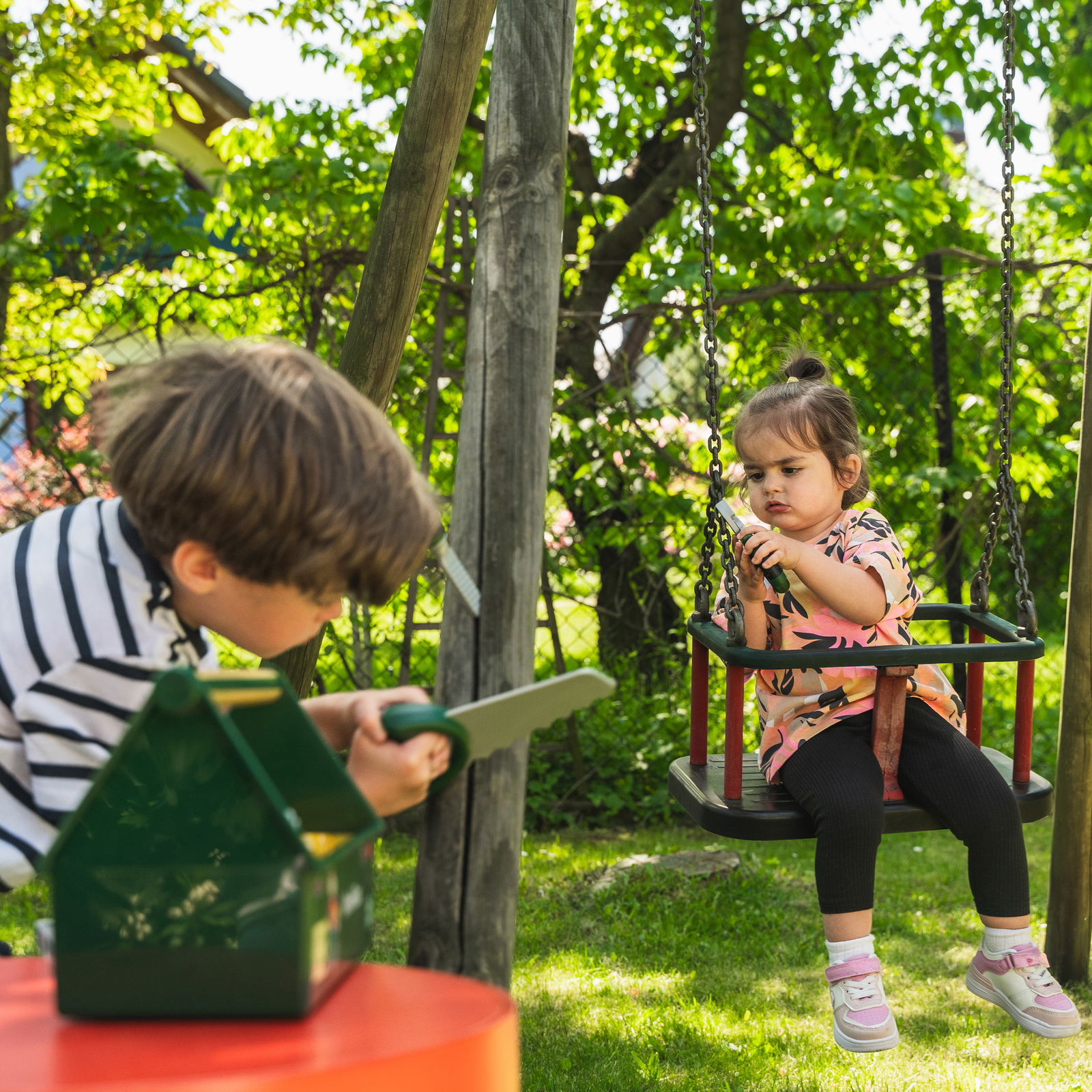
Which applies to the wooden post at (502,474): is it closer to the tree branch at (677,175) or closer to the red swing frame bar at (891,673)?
the red swing frame bar at (891,673)

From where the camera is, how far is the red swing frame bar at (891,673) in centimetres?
203

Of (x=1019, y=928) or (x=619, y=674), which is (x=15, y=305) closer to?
(x=619, y=674)

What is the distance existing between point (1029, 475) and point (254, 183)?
387cm

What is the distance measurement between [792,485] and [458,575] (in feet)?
4.16

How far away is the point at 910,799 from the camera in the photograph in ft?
7.76

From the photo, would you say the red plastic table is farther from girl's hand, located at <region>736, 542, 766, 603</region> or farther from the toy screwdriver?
girl's hand, located at <region>736, 542, 766, 603</region>

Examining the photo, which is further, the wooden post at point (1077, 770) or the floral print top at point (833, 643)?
the wooden post at point (1077, 770)

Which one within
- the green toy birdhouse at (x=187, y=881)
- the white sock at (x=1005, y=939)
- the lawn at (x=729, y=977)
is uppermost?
the green toy birdhouse at (x=187, y=881)

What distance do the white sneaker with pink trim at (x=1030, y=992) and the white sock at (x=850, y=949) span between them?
0.28 meters

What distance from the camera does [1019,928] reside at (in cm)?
223

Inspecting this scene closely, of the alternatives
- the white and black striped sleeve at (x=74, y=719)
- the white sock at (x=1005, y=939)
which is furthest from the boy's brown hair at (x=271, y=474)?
the white sock at (x=1005, y=939)

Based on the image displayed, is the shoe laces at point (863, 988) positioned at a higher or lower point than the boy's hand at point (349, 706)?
lower

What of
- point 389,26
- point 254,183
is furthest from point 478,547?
point 389,26

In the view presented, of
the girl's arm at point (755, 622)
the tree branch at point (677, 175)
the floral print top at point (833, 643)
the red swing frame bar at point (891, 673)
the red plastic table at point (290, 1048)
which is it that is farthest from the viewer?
the tree branch at point (677, 175)
